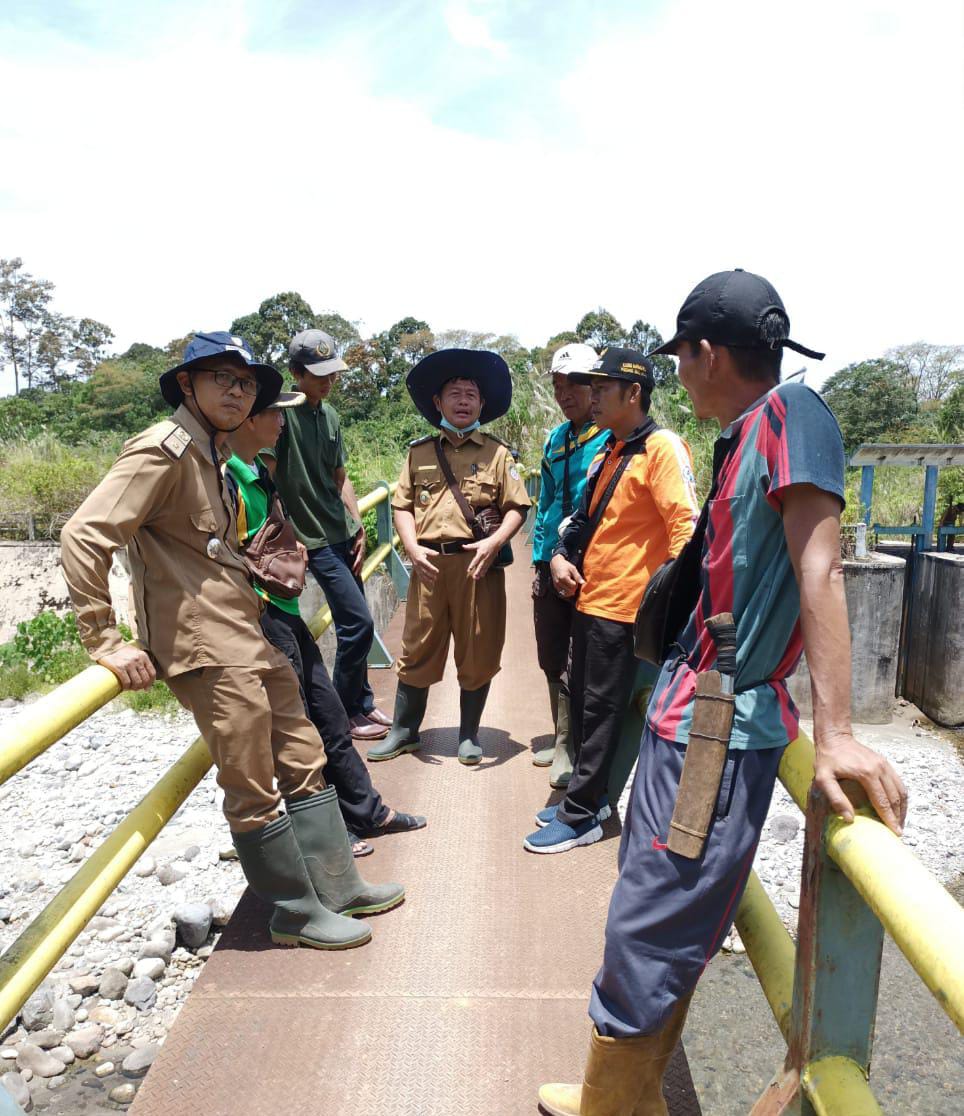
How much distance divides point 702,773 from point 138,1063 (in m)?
2.99

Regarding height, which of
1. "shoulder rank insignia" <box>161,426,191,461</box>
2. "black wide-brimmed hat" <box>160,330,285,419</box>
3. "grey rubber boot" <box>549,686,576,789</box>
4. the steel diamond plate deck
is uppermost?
"black wide-brimmed hat" <box>160,330,285,419</box>

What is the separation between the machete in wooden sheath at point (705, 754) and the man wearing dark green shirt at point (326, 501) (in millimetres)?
2455

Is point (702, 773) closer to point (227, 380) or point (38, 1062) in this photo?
point (227, 380)

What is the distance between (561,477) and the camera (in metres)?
3.85

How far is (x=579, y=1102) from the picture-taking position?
1974 millimetres

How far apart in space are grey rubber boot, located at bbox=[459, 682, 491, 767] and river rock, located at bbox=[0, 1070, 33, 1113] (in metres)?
1.99

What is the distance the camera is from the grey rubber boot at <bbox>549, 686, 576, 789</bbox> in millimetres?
3727

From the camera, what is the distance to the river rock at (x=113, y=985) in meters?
3.99

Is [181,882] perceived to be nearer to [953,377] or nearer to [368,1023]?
[368,1023]

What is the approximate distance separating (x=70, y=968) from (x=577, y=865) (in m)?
2.82

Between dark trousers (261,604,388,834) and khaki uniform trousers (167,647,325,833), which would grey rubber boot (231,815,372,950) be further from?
dark trousers (261,604,388,834)

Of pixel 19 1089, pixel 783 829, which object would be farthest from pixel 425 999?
pixel 783 829

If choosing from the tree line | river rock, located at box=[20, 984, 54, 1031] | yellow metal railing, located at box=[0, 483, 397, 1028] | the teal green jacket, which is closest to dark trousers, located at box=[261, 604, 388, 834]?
yellow metal railing, located at box=[0, 483, 397, 1028]

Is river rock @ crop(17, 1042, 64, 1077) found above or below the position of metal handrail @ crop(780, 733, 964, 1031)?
below
